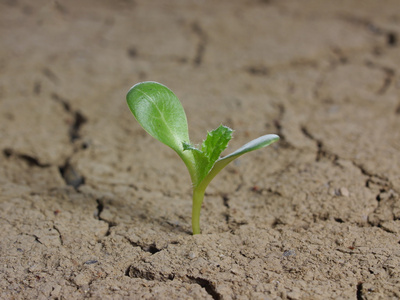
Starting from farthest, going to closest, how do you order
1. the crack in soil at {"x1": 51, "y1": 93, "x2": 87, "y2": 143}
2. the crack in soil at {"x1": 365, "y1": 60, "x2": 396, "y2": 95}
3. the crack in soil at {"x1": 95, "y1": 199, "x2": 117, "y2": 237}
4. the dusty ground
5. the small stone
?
the crack in soil at {"x1": 365, "y1": 60, "x2": 396, "y2": 95} < the crack in soil at {"x1": 51, "y1": 93, "x2": 87, "y2": 143} < the small stone < the crack in soil at {"x1": 95, "y1": 199, "x2": 117, "y2": 237} < the dusty ground

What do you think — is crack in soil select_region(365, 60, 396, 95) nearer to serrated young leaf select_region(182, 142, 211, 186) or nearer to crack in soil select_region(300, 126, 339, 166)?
crack in soil select_region(300, 126, 339, 166)

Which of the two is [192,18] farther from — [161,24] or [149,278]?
[149,278]

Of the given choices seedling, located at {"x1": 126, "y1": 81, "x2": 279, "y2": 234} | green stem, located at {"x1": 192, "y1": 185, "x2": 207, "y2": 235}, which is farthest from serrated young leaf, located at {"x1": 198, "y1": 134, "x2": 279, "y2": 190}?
green stem, located at {"x1": 192, "y1": 185, "x2": 207, "y2": 235}

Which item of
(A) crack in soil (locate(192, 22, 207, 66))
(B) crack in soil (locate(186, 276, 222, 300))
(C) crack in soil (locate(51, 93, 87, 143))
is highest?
(A) crack in soil (locate(192, 22, 207, 66))

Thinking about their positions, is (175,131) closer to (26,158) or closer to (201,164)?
(201,164)

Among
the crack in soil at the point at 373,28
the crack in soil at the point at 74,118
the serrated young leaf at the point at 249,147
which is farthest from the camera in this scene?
the crack in soil at the point at 373,28

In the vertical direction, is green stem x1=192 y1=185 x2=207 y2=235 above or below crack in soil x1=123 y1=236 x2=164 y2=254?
above

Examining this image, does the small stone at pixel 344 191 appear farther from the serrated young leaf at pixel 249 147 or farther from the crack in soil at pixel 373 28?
the crack in soil at pixel 373 28

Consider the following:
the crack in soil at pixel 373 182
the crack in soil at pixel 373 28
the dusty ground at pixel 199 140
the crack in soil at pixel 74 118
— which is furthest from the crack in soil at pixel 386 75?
the crack in soil at pixel 74 118
